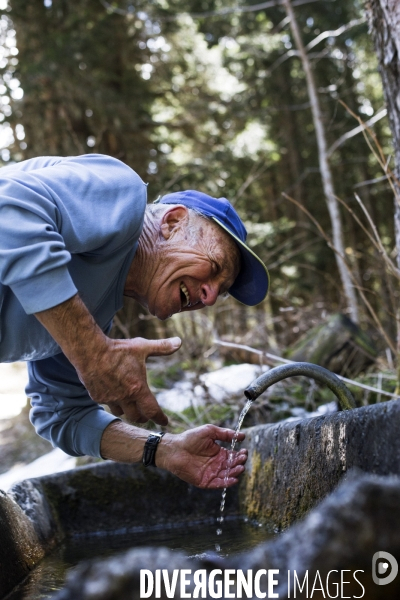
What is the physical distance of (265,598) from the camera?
38.8 inches

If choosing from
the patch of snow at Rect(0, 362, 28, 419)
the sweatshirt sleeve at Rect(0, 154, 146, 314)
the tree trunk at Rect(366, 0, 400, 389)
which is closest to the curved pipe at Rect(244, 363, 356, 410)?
the sweatshirt sleeve at Rect(0, 154, 146, 314)

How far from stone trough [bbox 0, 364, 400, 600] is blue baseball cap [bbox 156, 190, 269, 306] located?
1.94 ft

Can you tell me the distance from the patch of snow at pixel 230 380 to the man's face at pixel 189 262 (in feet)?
8.09

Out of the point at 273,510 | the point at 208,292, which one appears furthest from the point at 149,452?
the point at 208,292

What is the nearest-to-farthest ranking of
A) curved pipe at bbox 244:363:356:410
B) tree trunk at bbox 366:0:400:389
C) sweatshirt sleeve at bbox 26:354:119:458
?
curved pipe at bbox 244:363:356:410 → sweatshirt sleeve at bbox 26:354:119:458 → tree trunk at bbox 366:0:400:389

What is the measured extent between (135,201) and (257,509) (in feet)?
5.11

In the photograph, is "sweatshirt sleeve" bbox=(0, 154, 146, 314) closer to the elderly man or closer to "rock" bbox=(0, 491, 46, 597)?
the elderly man

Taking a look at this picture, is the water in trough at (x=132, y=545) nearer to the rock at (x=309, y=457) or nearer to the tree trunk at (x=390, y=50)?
the rock at (x=309, y=457)

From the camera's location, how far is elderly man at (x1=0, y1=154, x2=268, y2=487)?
1.88m

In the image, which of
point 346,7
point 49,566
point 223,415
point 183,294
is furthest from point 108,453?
point 346,7

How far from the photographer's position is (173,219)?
2.54 meters

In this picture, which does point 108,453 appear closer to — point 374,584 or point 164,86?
point 374,584

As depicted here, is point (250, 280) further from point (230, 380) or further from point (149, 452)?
point (230, 380)

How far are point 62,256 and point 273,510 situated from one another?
151 cm
